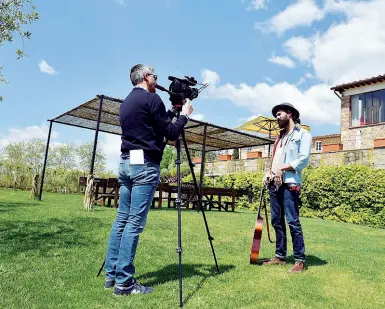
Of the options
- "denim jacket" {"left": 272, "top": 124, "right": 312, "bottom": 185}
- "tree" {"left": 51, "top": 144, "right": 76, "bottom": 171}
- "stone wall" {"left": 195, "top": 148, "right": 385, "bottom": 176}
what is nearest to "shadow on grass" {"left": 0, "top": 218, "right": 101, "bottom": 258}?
"denim jacket" {"left": 272, "top": 124, "right": 312, "bottom": 185}

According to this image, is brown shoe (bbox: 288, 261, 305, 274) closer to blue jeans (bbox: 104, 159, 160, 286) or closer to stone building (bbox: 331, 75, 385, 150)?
blue jeans (bbox: 104, 159, 160, 286)

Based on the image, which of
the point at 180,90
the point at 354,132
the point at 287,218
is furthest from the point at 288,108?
Answer: the point at 354,132

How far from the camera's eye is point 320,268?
4227 millimetres

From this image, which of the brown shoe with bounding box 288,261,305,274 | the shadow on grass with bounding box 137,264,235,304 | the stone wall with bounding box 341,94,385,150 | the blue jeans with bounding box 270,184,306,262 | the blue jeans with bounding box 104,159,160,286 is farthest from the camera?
the stone wall with bounding box 341,94,385,150

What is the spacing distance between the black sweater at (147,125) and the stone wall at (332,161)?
12.7 metres

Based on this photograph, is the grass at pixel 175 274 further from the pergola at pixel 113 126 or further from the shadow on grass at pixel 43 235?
the pergola at pixel 113 126

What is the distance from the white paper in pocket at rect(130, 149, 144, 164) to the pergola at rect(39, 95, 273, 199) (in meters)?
6.78

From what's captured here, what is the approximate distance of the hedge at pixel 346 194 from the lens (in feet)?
40.4

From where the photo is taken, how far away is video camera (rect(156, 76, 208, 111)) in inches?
137

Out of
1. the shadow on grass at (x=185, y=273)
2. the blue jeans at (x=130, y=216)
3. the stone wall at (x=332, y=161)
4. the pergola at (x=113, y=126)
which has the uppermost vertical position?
the pergola at (x=113, y=126)

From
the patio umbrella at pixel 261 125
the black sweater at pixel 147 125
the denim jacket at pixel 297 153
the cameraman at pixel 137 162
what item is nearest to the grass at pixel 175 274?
the cameraman at pixel 137 162

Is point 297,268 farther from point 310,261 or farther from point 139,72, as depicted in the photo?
point 139,72

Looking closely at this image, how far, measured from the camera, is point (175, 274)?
12.1 ft

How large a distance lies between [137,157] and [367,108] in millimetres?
19729
